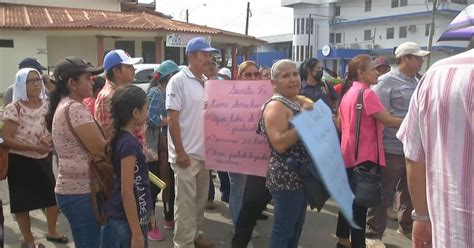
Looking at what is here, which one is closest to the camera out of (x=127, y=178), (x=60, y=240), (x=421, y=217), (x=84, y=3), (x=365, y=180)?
(x=421, y=217)

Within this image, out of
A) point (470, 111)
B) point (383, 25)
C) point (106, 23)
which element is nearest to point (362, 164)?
point (470, 111)

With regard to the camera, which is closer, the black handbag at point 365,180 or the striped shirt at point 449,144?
the striped shirt at point 449,144

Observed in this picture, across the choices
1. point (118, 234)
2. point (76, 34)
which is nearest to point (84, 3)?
point (76, 34)

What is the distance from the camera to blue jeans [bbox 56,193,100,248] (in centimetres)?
281

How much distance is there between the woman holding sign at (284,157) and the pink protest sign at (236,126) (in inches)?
13.7

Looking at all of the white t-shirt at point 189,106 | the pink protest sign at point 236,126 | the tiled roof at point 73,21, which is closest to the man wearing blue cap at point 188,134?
the white t-shirt at point 189,106

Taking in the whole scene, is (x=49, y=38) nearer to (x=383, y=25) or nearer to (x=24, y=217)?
(x=24, y=217)

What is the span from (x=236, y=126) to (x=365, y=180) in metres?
1.13

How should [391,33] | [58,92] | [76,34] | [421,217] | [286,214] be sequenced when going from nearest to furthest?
[421,217] < [58,92] < [286,214] < [76,34] < [391,33]

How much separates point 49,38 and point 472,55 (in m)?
23.9

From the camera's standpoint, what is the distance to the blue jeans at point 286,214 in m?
2.99

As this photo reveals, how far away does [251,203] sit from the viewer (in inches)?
138

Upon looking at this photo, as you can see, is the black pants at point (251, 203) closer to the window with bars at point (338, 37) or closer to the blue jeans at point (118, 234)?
the blue jeans at point (118, 234)

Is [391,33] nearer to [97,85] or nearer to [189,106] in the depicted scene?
[97,85]
